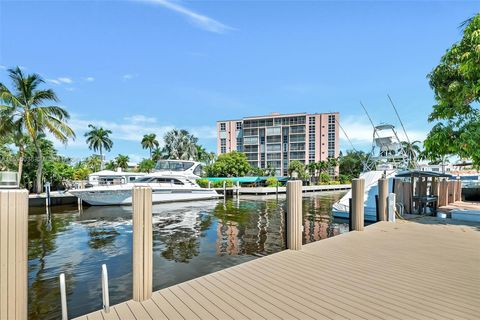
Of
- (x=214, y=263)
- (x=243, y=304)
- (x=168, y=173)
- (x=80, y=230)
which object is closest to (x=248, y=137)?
(x=168, y=173)

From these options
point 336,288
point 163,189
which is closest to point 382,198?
point 336,288

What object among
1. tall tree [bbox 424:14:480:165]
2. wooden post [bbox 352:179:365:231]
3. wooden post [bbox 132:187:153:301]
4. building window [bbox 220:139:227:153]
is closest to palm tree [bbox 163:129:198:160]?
building window [bbox 220:139:227:153]

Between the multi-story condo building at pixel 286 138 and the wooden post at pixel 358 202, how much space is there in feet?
201

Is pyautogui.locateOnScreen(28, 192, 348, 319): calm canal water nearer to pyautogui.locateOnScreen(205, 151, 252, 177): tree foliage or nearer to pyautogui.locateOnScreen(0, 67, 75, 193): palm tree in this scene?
pyautogui.locateOnScreen(0, 67, 75, 193): palm tree

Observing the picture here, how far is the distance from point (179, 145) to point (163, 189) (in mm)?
30606

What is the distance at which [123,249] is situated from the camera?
9.98 metres

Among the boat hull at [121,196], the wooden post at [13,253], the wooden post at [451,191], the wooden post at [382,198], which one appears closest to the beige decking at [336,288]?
the wooden post at [13,253]

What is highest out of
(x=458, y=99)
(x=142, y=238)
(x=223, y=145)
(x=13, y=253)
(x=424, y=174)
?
(x=223, y=145)

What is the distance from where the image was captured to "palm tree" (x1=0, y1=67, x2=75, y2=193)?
23.5 m

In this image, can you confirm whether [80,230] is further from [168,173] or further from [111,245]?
[168,173]

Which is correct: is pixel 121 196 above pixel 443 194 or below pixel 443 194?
below

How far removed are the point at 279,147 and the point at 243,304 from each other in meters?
69.1

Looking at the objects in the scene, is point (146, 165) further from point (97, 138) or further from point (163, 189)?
point (163, 189)

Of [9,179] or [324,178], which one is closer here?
[9,179]
